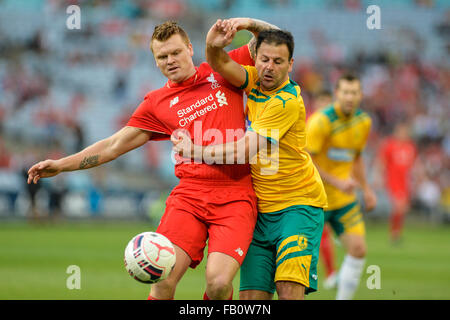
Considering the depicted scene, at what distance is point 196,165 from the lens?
5.55 metres

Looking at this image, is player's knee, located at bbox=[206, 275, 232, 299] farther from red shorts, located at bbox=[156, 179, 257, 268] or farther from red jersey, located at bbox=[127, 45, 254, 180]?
red jersey, located at bbox=[127, 45, 254, 180]

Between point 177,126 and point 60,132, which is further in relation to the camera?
point 60,132

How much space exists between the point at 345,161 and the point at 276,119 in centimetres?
380

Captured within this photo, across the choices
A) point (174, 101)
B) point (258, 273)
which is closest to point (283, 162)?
point (258, 273)

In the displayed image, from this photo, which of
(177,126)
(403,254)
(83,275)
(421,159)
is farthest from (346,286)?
(421,159)

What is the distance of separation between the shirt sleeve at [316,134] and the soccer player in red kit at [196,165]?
286cm

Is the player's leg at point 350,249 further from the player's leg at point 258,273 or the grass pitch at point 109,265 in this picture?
the player's leg at point 258,273

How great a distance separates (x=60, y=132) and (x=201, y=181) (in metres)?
16.4

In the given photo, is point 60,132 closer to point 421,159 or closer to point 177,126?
point 421,159

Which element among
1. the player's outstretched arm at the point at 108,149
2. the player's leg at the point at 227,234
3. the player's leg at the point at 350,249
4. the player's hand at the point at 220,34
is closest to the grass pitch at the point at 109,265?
the player's leg at the point at 350,249

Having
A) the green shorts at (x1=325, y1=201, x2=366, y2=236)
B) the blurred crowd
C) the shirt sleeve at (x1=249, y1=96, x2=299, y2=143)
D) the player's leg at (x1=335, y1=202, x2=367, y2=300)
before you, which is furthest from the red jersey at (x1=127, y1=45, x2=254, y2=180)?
the blurred crowd

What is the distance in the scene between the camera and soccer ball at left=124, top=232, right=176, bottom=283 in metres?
4.86

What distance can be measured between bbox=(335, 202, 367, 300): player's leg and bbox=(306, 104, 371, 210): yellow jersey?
6.3 inches
